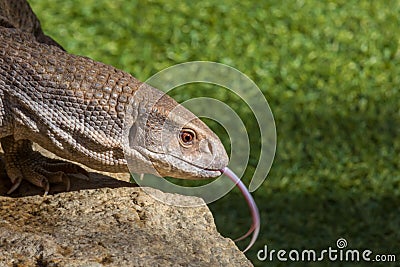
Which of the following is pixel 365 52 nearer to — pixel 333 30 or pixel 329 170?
pixel 333 30

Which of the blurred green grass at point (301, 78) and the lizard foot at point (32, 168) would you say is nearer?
the lizard foot at point (32, 168)

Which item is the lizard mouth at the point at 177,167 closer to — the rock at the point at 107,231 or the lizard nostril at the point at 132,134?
the lizard nostril at the point at 132,134

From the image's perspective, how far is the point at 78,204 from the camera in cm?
308

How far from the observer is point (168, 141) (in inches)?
118

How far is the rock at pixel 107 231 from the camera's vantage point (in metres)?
2.71

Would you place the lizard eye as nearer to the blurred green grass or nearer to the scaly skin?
the scaly skin

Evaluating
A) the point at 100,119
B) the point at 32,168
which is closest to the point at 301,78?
the point at 32,168

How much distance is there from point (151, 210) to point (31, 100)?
64 centimetres

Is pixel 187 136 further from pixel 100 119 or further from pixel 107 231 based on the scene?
pixel 107 231

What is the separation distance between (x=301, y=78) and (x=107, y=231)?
3405 millimetres

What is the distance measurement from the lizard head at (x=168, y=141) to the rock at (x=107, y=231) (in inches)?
7.6

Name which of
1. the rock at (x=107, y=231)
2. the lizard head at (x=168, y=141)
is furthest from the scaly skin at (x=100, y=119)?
the rock at (x=107, y=231)

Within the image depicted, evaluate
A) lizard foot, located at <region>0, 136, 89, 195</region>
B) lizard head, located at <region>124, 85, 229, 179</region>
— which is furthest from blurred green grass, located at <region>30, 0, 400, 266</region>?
lizard head, located at <region>124, 85, 229, 179</region>

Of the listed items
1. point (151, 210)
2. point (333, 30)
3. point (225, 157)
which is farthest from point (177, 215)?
point (333, 30)
